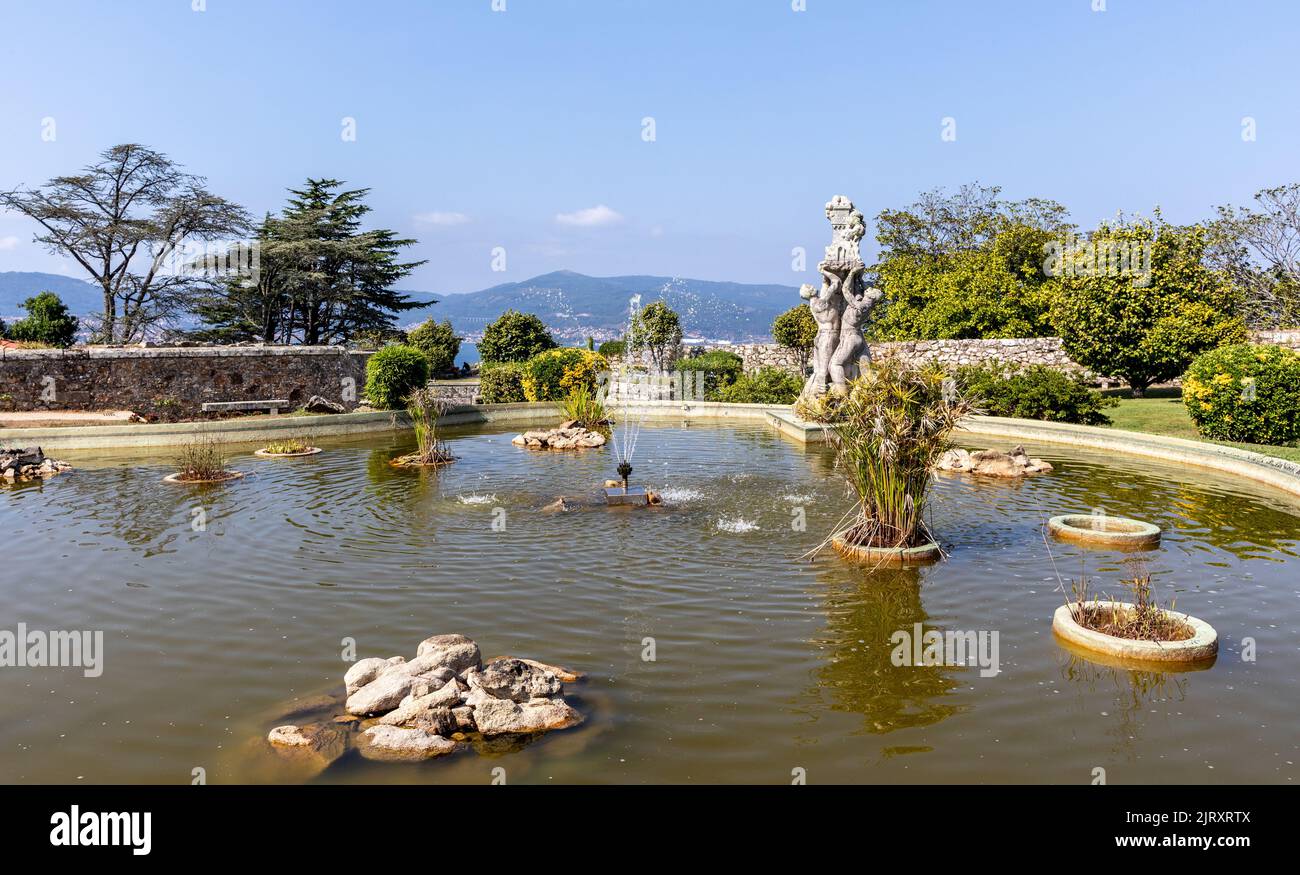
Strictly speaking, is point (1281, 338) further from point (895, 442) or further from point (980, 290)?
point (895, 442)

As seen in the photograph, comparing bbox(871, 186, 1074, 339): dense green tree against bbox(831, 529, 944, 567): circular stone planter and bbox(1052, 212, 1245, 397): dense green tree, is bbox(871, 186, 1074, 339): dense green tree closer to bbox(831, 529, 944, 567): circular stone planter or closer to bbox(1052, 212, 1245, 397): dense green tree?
bbox(1052, 212, 1245, 397): dense green tree

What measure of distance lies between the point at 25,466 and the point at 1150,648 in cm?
1678

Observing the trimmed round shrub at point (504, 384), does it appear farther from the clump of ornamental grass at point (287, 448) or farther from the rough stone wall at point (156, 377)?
the clump of ornamental grass at point (287, 448)

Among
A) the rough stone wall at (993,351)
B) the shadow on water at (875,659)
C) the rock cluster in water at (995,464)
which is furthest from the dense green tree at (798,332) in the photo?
the shadow on water at (875,659)

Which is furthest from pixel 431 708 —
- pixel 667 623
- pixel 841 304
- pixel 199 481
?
pixel 841 304

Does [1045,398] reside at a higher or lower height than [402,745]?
higher

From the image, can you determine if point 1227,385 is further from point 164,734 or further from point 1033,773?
point 164,734

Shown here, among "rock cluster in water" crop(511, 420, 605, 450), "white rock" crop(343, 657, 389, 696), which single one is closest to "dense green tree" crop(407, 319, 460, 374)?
"rock cluster in water" crop(511, 420, 605, 450)

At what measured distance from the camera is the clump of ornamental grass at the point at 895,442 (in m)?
8.80

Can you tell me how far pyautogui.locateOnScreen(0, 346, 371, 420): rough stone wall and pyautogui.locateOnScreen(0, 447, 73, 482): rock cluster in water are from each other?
7.63 metres

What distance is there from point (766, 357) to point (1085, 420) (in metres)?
19.9

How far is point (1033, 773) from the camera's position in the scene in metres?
4.60

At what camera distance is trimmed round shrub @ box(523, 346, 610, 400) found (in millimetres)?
28438

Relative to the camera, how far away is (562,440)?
18.4 m
